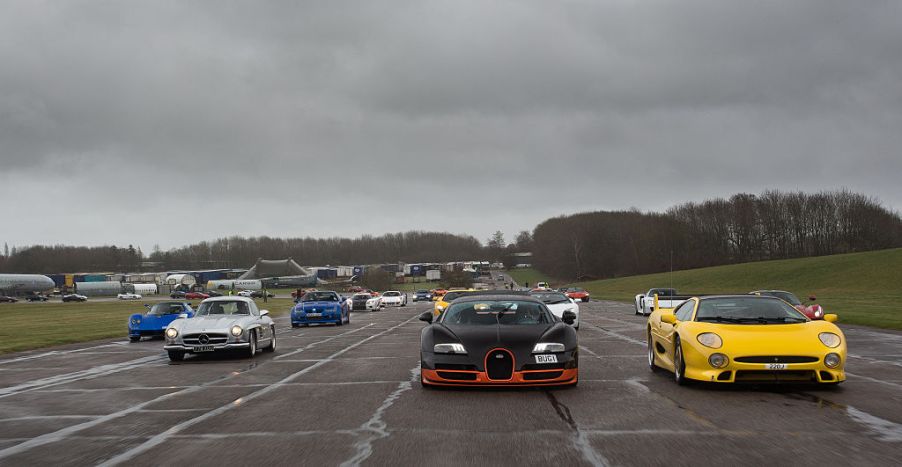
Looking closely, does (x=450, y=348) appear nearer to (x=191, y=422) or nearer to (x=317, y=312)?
(x=191, y=422)

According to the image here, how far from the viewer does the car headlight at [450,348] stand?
30.0 feet

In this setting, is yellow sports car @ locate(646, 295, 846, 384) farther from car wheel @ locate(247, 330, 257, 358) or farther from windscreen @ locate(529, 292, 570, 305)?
windscreen @ locate(529, 292, 570, 305)

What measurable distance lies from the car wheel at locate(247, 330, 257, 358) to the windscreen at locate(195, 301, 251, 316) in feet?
3.37

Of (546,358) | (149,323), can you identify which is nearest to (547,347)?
(546,358)

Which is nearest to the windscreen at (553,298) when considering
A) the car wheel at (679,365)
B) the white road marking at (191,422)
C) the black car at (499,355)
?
the white road marking at (191,422)

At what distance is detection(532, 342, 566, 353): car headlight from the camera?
29.9 feet

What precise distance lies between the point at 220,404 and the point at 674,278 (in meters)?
91.8

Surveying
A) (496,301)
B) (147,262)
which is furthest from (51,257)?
(496,301)

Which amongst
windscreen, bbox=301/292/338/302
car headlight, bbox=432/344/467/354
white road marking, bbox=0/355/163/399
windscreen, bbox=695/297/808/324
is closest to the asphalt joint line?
car headlight, bbox=432/344/467/354

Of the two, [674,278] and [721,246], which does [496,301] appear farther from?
[721,246]

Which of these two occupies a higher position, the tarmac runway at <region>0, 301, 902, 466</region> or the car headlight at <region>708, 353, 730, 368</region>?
the car headlight at <region>708, 353, 730, 368</region>

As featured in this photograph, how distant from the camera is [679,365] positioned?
9.75 meters

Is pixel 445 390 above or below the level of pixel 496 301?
below

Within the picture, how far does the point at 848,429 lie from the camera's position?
661 cm
